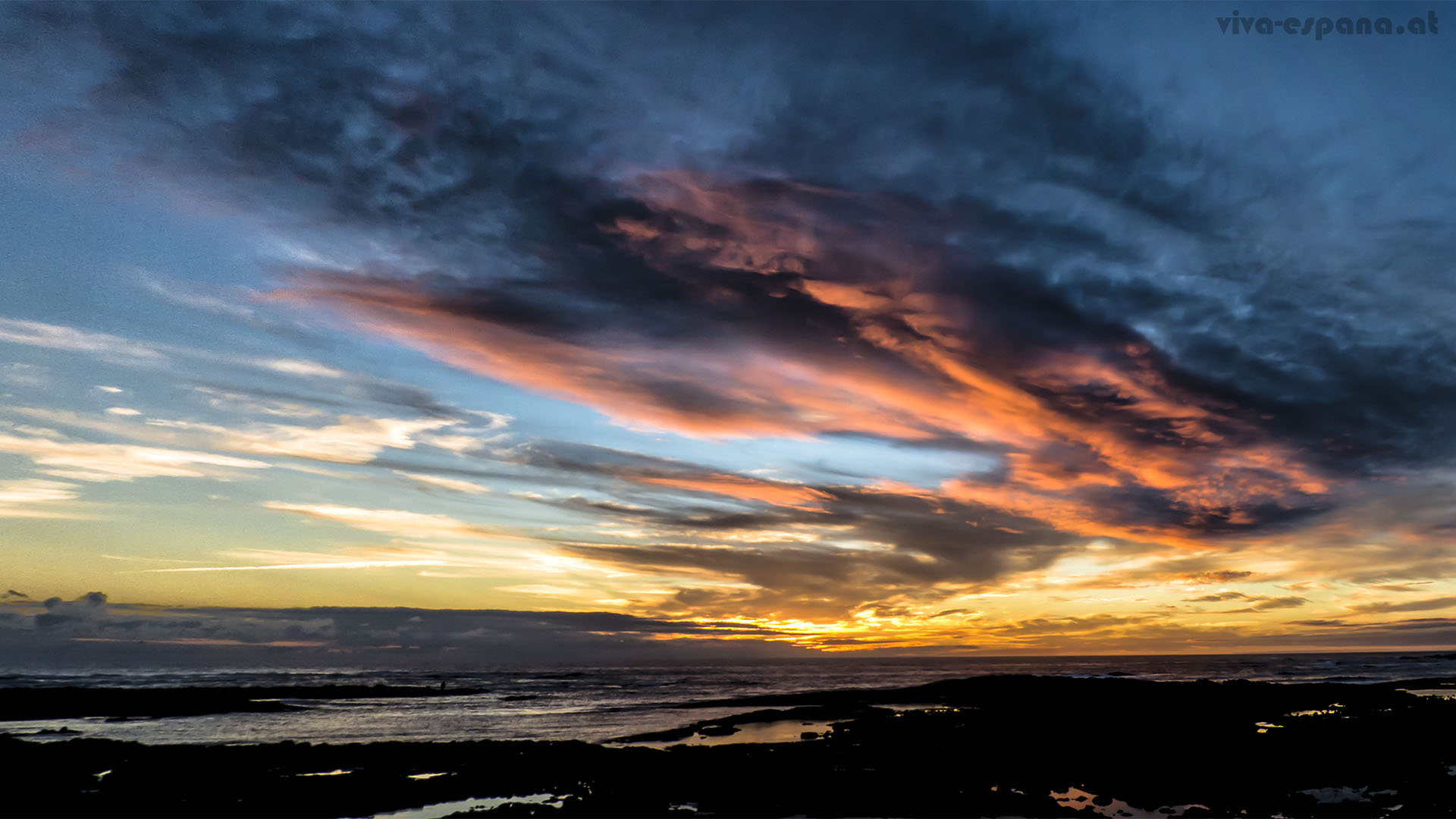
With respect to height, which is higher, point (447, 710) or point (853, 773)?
point (853, 773)

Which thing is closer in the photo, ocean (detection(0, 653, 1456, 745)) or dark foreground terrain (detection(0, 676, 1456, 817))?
dark foreground terrain (detection(0, 676, 1456, 817))

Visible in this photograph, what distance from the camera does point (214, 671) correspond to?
121 meters

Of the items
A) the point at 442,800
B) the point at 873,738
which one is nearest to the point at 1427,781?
the point at 873,738

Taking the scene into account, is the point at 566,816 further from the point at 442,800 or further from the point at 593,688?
the point at 593,688

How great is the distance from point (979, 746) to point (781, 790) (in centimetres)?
1415

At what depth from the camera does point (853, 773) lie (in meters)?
28.5

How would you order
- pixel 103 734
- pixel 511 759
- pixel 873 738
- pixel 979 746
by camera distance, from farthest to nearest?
pixel 103 734
pixel 873 738
pixel 979 746
pixel 511 759

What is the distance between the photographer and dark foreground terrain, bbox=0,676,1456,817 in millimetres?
23172

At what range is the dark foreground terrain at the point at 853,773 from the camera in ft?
76.0

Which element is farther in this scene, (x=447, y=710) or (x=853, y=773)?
(x=447, y=710)

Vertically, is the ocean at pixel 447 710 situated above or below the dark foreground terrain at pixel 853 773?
below

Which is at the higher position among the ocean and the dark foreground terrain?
the dark foreground terrain

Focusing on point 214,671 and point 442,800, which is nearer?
point 442,800

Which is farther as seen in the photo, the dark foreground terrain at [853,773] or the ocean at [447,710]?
the ocean at [447,710]
